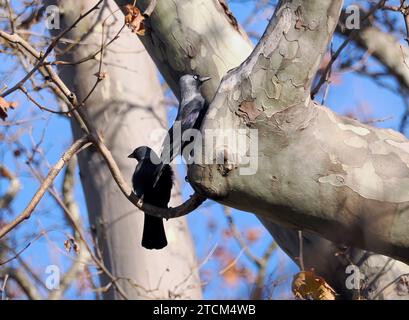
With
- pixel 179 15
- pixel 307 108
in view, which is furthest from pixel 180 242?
pixel 307 108

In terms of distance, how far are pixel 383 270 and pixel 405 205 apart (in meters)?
1.04

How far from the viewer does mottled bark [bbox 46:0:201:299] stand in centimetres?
451

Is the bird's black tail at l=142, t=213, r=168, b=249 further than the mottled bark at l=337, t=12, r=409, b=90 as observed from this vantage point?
No

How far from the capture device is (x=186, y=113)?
3385mm

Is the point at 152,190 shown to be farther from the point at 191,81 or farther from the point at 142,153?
the point at 191,81

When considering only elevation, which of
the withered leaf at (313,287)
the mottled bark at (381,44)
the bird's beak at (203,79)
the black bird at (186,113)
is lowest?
the withered leaf at (313,287)

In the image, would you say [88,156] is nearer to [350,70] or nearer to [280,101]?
[350,70]

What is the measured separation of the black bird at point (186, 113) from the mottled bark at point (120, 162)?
1.15 meters

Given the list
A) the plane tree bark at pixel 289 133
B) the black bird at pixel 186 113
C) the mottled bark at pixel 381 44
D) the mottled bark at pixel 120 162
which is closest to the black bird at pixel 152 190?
the black bird at pixel 186 113

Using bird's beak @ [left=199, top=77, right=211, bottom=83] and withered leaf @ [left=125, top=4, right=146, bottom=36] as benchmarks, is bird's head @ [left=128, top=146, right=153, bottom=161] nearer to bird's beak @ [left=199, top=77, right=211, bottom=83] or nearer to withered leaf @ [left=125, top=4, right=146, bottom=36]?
bird's beak @ [left=199, top=77, right=211, bottom=83]

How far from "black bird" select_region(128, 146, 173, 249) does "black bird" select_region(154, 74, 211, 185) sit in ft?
1.00

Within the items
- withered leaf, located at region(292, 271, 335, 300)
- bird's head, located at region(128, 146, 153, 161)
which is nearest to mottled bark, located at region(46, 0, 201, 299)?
bird's head, located at region(128, 146, 153, 161)

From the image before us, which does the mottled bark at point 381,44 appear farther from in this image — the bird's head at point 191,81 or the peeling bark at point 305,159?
the peeling bark at point 305,159

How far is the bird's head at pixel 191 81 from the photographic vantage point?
3.14m
